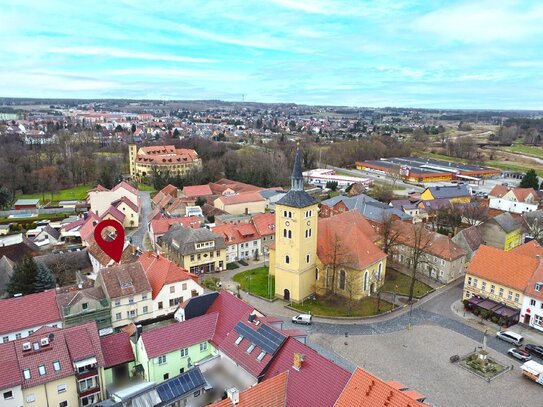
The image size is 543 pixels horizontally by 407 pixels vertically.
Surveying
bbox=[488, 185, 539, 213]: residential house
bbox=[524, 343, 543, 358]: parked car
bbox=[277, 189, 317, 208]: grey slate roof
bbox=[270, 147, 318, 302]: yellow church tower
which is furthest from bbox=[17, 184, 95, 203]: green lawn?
bbox=[524, 343, 543, 358]: parked car

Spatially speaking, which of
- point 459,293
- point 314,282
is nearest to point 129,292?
point 314,282

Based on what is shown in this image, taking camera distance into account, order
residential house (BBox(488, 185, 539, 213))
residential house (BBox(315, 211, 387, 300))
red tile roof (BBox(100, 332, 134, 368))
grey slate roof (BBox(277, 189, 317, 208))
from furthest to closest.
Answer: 1. residential house (BBox(488, 185, 539, 213))
2. residential house (BBox(315, 211, 387, 300))
3. grey slate roof (BBox(277, 189, 317, 208))
4. red tile roof (BBox(100, 332, 134, 368))

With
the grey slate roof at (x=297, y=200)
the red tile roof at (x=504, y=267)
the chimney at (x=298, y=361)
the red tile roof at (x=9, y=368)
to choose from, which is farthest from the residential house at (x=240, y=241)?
the chimney at (x=298, y=361)

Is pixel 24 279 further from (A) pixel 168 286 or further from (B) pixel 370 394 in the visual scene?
(B) pixel 370 394

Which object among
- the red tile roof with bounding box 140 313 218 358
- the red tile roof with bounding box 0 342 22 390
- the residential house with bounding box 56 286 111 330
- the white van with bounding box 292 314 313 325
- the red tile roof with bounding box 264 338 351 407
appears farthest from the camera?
the white van with bounding box 292 314 313 325

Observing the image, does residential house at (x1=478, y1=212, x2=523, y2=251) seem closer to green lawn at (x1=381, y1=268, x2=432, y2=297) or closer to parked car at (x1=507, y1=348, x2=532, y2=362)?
green lawn at (x1=381, y1=268, x2=432, y2=297)
